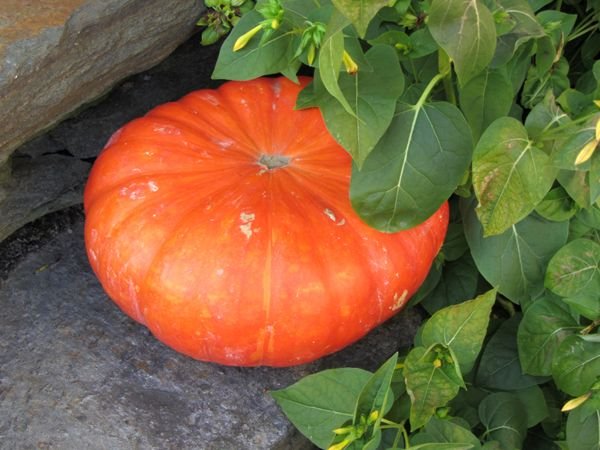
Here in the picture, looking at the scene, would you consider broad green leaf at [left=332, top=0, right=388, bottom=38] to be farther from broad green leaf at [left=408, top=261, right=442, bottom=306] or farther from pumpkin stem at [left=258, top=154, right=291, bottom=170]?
broad green leaf at [left=408, top=261, right=442, bottom=306]

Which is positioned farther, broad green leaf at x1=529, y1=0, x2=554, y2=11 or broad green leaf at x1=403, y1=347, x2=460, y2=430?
broad green leaf at x1=529, y1=0, x2=554, y2=11

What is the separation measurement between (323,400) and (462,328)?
249 millimetres

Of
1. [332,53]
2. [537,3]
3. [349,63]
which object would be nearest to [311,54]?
[349,63]

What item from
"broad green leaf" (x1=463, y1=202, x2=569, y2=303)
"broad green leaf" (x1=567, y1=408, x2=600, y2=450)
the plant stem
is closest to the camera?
"broad green leaf" (x1=567, y1=408, x2=600, y2=450)

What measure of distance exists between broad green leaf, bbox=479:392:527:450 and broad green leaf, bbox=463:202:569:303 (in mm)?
188

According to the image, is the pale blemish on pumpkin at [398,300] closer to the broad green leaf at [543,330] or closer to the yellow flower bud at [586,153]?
the broad green leaf at [543,330]

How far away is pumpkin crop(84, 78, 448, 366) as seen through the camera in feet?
4.84

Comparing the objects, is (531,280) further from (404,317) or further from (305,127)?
(305,127)

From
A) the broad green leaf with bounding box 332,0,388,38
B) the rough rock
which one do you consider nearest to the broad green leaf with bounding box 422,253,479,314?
the rough rock

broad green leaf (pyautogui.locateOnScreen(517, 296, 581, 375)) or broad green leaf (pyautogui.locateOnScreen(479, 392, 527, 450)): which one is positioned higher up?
broad green leaf (pyautogui.locateOnScreen(517, 296, 581, 375))

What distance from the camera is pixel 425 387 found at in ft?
4.37

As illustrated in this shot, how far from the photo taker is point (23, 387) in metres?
1.61

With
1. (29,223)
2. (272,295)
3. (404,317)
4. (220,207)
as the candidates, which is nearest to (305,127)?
(220,207)

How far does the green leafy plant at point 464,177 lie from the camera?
1.26 metres
